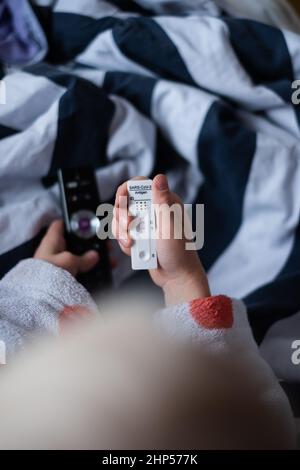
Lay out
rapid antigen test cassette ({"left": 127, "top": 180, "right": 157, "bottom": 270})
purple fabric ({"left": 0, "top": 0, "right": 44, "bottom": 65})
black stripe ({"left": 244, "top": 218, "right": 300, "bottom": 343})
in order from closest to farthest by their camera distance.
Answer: rapid antigen test cassette ({"left": 127, "top": 180, "right": 157, "bottom": 270}), black stripe ({"left": 244, "top": 218, "right": 300, "bottom": 343}), purple fabric ({"left": 0, "top": 0, "right": 44, "bottom": 65})

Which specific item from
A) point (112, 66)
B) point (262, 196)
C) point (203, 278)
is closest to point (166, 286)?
point (203, 278)

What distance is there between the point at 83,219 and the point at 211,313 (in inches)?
5.7

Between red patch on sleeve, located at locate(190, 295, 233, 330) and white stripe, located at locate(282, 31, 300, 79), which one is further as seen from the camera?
white stripe, located at locate(282, 31, 300, 79)

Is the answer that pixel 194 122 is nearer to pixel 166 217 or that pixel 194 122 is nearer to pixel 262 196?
pixel 262 196

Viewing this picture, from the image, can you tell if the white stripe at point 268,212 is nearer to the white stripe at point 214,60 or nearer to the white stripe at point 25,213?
the white stripe at point 214,60

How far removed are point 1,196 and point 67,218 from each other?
6cm

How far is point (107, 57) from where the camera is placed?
0.53 meters

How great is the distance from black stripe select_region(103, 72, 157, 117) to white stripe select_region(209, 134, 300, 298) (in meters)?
0.11

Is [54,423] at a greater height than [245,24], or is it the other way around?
[245,24]

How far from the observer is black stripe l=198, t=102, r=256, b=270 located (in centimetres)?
49

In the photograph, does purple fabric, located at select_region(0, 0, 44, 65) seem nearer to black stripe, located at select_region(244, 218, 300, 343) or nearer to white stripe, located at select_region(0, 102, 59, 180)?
white stripe, located at select_region(0, 102, 59, 180)

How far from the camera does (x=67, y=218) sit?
0.46 m

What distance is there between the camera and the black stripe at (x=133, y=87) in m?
0.51

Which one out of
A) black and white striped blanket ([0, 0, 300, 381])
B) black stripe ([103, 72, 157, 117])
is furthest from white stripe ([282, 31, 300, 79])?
black stripe ([103, 72, 157, 117])
